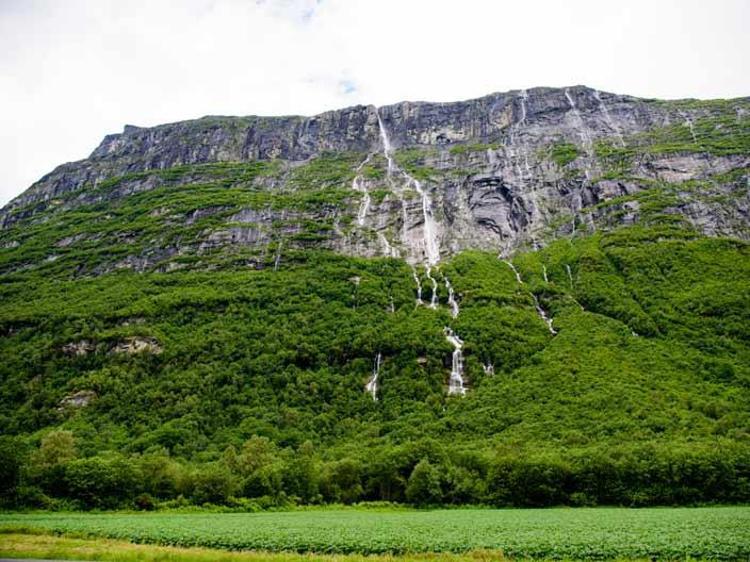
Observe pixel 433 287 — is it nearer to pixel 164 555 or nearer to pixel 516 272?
pixel 516 272

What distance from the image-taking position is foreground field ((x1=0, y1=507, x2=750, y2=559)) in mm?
25188

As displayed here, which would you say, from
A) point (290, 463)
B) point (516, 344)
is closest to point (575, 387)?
point (516, 344)

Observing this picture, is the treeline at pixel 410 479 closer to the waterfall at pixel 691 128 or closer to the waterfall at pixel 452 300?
the waterfall at pixel 452 300

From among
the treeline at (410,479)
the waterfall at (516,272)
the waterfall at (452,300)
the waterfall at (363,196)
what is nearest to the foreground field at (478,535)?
the treeline at (410,479)

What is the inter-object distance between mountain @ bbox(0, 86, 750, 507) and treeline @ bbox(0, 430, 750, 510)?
0.26 m

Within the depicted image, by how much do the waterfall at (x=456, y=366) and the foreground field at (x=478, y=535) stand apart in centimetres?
6295

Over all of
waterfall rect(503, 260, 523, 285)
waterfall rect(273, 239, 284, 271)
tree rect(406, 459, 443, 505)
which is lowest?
tree rect(406, 459, 443, 505)

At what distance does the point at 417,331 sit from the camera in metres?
112

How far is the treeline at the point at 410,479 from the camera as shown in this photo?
5091 cm

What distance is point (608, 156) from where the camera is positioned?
573ft

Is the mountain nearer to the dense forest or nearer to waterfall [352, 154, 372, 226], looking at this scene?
the dense forest

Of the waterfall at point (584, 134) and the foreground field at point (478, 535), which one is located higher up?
the waterfall at point (584, 134)

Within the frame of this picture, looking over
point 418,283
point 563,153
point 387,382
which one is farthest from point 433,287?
point 563,153

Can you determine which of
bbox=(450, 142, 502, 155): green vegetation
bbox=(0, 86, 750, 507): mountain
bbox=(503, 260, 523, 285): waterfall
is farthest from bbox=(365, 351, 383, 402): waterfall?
bbox=(450, 142, 502, 155): green vegetation
